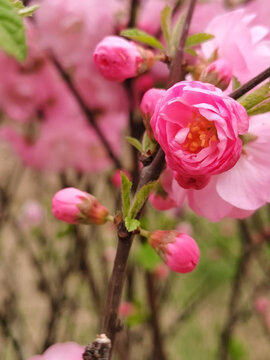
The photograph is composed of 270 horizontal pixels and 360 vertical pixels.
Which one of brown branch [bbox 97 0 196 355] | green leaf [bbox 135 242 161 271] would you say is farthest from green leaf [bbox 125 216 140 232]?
green leaf [bbox 135 242 161 271]

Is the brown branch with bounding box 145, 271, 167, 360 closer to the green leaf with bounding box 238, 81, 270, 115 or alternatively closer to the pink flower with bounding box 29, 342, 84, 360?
the pink flower with bounding box 29, 342, 84, 360

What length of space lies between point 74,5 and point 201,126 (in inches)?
17.5

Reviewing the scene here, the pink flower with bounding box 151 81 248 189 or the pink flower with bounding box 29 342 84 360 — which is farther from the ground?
the pink flower with bounding box 151 81 248 189

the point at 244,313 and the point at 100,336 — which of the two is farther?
the point at 244,313

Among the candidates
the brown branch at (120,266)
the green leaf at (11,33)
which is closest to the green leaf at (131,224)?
the brown branch at (120,266)

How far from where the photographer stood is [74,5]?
2.10ft

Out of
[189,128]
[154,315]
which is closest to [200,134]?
[189,128]

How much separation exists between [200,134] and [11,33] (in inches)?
4.6

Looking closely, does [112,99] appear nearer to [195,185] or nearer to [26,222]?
[195,185]

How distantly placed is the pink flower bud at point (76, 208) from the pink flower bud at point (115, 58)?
0.08m

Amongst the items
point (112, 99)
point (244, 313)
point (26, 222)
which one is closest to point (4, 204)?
point (26, 222)

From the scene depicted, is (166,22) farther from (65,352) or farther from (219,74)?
(65,352)

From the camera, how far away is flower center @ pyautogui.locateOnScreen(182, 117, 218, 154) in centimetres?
25

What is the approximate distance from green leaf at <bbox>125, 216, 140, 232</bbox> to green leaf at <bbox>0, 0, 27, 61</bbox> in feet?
0.35
